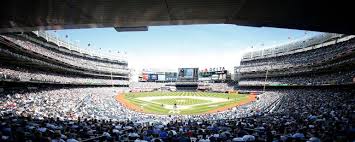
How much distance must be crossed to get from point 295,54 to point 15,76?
68.9 meters

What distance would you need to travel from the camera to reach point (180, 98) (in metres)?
72.9

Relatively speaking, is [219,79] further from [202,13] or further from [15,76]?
[202,13]

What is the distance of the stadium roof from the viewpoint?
26.8 feet

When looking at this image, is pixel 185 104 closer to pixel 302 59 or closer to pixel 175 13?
pixel 302 59

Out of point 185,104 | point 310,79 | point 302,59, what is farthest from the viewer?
point 302,59

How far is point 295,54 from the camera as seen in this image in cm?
7669

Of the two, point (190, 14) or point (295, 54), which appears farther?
point (295, 54)

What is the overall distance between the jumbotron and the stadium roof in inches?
197

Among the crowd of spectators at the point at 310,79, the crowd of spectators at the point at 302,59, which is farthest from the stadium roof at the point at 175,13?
the crowd of spectators at the point at 302,59

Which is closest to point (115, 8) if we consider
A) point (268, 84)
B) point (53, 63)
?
point (53, 63)

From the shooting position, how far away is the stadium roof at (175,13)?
816cm

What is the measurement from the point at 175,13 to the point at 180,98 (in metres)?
64.4

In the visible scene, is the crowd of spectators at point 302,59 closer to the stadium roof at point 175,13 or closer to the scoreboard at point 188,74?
the scoreboard at point 188,74

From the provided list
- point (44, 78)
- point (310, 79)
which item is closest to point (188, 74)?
point (310, 79)
